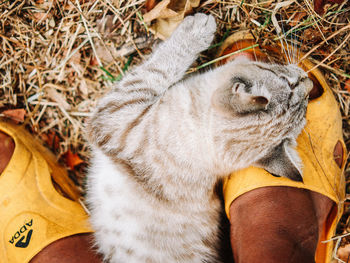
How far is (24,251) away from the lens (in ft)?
7.83

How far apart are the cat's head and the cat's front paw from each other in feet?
1.49

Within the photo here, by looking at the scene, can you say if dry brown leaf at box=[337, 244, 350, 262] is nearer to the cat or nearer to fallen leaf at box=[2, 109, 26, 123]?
the cat

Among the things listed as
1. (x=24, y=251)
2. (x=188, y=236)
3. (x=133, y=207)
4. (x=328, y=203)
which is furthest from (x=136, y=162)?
(x=328, y=203)

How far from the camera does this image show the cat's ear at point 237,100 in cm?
164

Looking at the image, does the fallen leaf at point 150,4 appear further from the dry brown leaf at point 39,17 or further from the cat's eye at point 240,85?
the cat's eye at point 240,85

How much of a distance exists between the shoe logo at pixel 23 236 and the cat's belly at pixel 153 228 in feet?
2.26

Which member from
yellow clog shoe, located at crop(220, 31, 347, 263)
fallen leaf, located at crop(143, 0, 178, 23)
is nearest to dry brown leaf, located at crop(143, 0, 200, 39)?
fallen leaf, located at crop(143, 0, 178, 23)

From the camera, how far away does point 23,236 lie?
2.39m

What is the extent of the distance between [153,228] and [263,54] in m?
1.74

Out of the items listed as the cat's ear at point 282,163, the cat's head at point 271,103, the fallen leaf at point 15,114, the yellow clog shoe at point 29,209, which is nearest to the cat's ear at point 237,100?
the cat's head at point 271,103

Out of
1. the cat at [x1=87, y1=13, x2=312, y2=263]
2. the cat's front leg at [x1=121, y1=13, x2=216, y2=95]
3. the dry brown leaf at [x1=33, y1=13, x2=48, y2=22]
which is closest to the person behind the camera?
the cat at [x1=87, y1=13, x2=312, y2=263]

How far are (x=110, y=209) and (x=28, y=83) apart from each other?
5.38 ft

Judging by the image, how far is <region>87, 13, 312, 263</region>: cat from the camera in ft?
6.13

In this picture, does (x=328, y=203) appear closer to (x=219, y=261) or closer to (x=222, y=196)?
(x=222, y=196)
